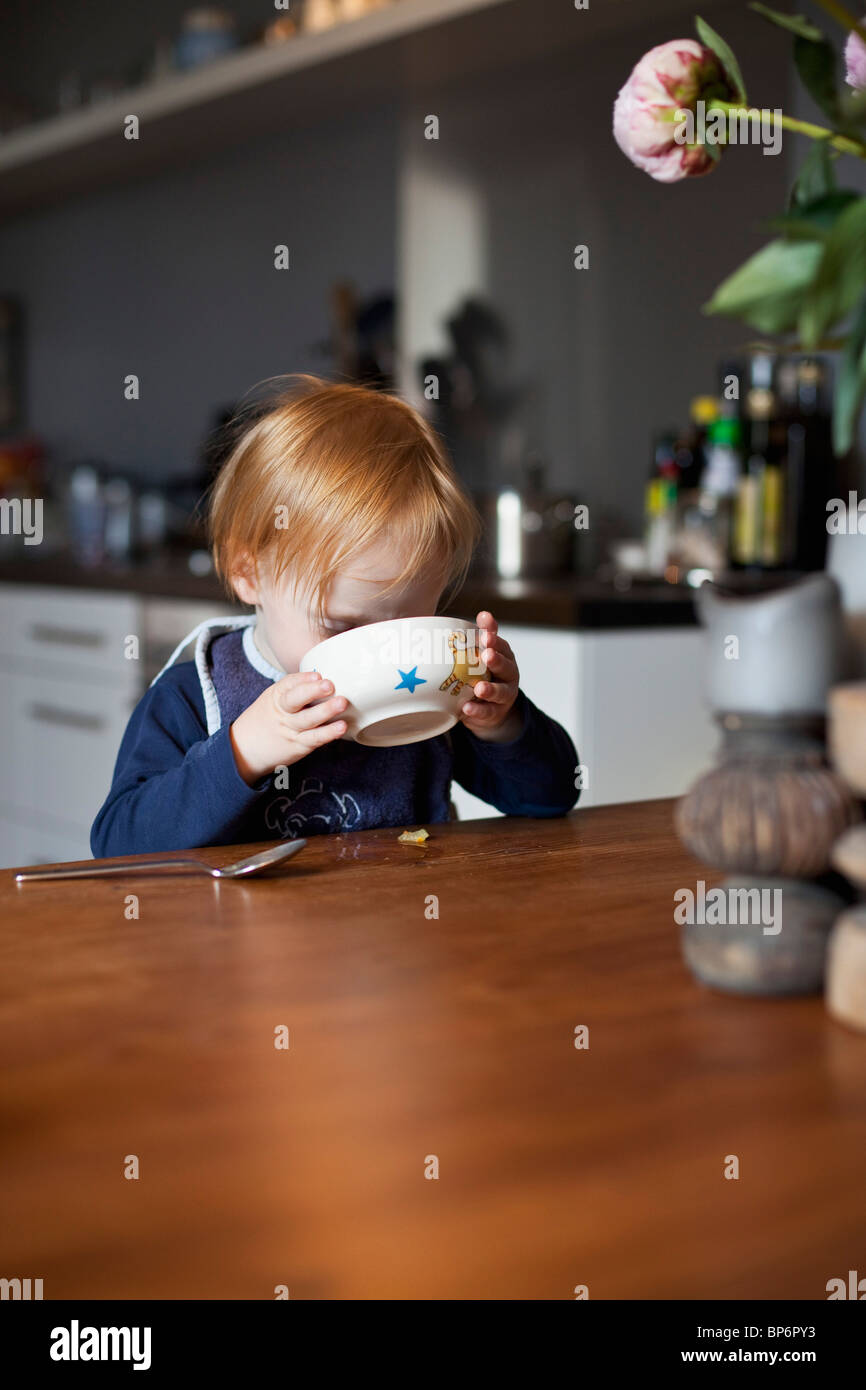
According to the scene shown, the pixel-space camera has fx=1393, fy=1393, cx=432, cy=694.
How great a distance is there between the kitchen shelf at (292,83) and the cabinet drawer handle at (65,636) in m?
1.29

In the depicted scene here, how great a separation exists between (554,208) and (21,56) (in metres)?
2.83

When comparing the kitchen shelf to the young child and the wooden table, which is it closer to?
the young child

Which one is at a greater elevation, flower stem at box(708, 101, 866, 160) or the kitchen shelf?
the kitchen shelf

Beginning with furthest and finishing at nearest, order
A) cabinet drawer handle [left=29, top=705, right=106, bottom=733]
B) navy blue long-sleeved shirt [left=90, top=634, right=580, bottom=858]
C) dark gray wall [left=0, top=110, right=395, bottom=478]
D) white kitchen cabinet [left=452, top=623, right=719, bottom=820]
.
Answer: dark gray wall [left=0, top=110, right=395, bottom=478] < cabinet drawer handle [left=29, top=705, right=106, bottom=733] < white kitchen cabinet [left=452, top=623, right=719, bottom=820] < navy blue long-sleeved shirt [left=90, top=634, right=580, bottom=858]

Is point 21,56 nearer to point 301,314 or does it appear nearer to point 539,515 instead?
point 301,314

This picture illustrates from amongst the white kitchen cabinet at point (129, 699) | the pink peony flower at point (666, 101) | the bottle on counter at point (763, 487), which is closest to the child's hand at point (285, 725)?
the pink peony flower at point (666, 101)

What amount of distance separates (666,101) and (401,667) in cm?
34

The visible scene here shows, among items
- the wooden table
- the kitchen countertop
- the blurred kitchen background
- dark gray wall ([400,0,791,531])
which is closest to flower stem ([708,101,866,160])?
the wooden table

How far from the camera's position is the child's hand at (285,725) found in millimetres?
852

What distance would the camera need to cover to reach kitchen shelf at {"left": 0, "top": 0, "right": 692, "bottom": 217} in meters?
2.55

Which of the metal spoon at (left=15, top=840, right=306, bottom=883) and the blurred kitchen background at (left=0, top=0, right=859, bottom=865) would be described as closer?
the metal spoon at (left=15, top=840, right=306, bottom=883)

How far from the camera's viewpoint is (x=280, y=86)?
10.4 feet

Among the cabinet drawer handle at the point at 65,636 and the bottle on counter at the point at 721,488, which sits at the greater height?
the bottle on counter at the point at 721,488

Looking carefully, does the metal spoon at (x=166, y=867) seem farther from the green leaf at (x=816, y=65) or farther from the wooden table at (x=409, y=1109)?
the green leaf at (x=816, y=65)
